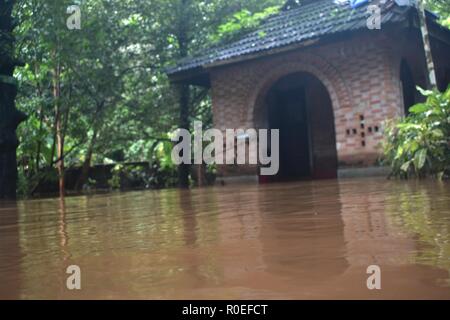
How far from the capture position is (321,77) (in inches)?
408

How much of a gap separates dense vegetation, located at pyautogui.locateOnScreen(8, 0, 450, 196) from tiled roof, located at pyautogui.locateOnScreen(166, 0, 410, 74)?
56 centimetres

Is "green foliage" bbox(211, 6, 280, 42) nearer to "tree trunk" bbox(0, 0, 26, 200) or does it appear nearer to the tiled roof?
the tiled roof

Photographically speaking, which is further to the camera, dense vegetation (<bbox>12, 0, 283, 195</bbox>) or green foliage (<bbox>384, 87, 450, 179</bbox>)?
dense vegetation (<bbox>12, 0, 283, 195</bbox>)

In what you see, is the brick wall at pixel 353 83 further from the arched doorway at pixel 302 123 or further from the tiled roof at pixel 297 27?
the arched doorway at pixel 302 123

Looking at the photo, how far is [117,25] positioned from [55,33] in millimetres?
2818

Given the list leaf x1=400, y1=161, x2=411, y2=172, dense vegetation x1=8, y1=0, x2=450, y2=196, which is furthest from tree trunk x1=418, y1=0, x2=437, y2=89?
dense vegetation x1=8, y1=0, x2=450, y2=196

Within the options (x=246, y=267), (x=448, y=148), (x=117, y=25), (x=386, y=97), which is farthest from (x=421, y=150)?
(x=117, y=25)

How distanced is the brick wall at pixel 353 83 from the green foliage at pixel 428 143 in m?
2.34

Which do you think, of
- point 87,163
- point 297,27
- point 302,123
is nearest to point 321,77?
point 297,27

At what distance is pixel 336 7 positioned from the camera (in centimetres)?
1102

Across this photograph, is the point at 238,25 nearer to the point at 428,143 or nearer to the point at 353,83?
the point at 353,83

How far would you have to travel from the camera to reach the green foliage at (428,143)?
6.21 metres

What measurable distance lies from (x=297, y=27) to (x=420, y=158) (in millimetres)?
5327

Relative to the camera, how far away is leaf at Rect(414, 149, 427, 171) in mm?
6184
